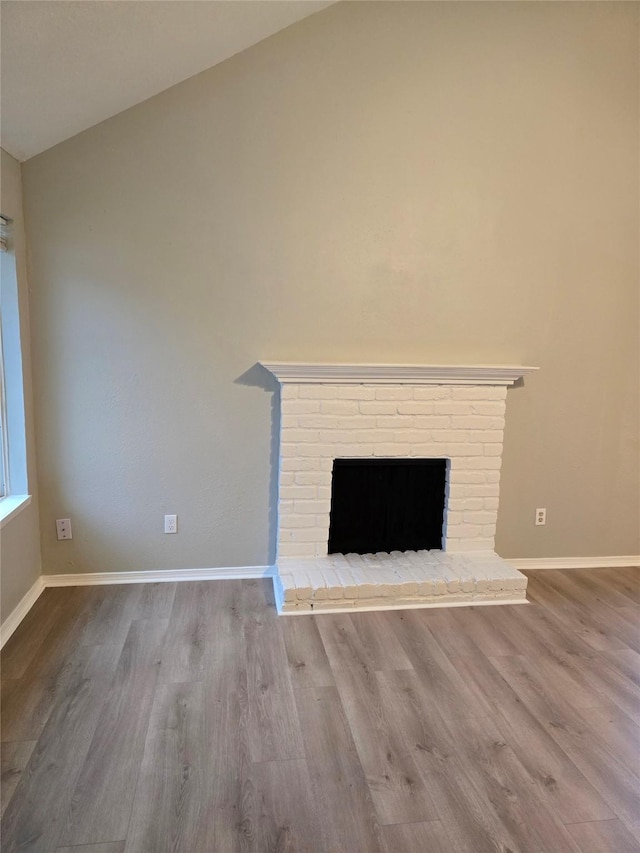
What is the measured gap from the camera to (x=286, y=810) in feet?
5.16

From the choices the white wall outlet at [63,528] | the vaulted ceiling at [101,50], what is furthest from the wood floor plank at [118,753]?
the vaulted ceiling at [101,50]

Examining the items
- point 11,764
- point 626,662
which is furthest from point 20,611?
point 626,662

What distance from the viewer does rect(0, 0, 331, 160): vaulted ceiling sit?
1838 mm

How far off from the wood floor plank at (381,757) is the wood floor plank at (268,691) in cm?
22

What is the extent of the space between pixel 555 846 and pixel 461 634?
109cm

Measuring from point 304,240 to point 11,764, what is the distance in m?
2.53

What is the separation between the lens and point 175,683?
2117mm

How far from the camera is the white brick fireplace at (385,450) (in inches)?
111

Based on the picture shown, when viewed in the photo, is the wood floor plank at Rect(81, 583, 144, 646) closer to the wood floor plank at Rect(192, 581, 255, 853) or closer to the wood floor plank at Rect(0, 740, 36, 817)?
the wood floor plank at Rect(192, 581, 255, 853)

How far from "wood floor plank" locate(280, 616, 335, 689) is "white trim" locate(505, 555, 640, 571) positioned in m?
1.48

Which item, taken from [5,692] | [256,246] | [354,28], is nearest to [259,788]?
[5,692]

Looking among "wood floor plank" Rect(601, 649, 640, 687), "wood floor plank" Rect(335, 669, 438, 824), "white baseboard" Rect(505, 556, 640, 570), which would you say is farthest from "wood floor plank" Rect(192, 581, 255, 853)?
"white baseboard" Rect(505, 556, 640, 570)

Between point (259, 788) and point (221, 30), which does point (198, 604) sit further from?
point (221, 30)

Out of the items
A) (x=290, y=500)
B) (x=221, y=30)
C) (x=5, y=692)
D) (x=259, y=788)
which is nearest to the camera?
(x=259, y=788)
